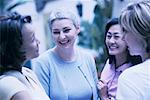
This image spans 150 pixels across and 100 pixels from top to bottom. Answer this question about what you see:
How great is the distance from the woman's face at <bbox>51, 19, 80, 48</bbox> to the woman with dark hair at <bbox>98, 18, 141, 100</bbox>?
23cm

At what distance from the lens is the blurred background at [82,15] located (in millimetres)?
3543

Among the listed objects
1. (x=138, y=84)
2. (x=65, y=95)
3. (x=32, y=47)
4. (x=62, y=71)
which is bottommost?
(x=65, y=95)

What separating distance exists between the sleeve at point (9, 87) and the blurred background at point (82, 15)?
220cm

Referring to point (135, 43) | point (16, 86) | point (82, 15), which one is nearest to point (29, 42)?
point (16, 86)

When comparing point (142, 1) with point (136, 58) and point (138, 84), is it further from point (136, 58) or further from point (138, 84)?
point (136, 58)

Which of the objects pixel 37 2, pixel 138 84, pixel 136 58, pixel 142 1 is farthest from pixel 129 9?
pixel 37 2

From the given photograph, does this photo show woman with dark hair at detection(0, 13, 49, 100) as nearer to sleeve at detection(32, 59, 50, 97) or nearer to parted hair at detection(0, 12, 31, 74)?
parted hair at detection(0, 12, 31, 74)

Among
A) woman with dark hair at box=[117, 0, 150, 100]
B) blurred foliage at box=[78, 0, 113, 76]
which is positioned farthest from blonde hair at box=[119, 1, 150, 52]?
blurred foliage at box=[78, 0, 113, 76]

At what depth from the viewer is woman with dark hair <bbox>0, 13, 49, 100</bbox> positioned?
1.23 metres

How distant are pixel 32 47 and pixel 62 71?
0.54m

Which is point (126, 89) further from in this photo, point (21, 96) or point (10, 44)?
point (10, 44)

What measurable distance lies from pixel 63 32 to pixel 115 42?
1.03 ft

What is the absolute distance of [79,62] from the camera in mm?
1957

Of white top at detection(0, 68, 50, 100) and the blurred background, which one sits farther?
the blurred background
